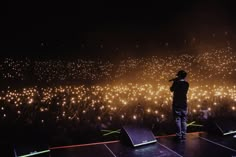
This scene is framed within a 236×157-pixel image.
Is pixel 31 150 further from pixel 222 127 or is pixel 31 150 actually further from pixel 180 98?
pixel 222 127

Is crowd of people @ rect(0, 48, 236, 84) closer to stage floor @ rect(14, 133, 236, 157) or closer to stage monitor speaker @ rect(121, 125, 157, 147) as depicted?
stage floor @ rect(14, 133, 236, 157)

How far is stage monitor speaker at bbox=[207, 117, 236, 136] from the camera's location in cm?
748

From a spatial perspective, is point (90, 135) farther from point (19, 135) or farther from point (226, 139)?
point (226, 139)

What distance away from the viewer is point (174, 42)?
3388cm

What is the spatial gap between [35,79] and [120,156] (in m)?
19.3

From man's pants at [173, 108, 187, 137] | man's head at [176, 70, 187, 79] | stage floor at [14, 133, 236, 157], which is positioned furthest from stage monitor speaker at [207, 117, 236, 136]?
man's head at [176, 70, 187, 79]

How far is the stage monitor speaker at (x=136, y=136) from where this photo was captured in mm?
6598

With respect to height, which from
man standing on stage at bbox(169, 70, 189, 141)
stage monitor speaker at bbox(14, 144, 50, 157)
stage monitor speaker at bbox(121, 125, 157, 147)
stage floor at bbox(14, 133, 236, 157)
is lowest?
stage floor at bbox(14, 133, 236, 157)

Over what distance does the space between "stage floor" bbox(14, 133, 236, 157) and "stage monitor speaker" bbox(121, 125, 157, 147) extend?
0.12 meters

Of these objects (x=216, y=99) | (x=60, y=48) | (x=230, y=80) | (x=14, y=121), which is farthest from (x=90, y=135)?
(x=60, y=48)

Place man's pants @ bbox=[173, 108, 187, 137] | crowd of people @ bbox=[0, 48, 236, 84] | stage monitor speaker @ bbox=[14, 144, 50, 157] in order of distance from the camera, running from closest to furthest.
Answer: stage monitor speaker @ bbox=[14, 144, 50, 157] → man's pants @ bbox=[173, 108, 187, 137] → crowd of people @ bbox=[0, 48, 236, 84]

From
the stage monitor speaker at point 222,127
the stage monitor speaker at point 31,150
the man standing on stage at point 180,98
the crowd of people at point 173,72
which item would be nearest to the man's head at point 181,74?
the man standing on stage at point 180,98

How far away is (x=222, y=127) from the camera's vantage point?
7531mm

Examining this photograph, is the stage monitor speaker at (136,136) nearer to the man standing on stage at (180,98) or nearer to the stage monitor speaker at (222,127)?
the man standing on stage at (180,98)
